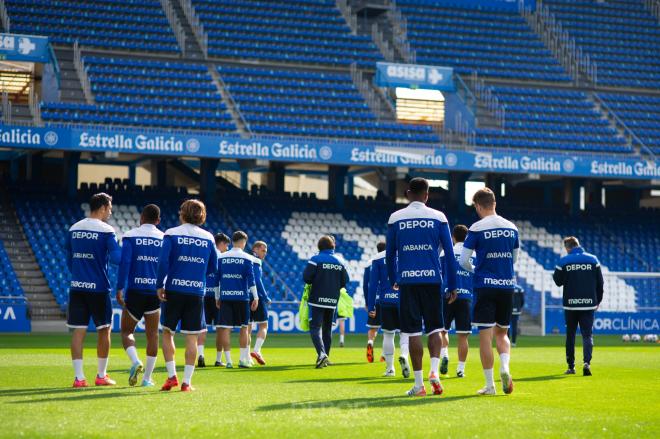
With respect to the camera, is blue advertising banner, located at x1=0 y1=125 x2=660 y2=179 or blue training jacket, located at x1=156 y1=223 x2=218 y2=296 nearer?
blue training jacket, located at x1=156 y1=223 x2=218 y2=296

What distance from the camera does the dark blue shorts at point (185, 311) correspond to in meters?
11.9

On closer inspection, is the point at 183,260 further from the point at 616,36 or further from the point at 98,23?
the point at 616,36

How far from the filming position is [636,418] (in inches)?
373

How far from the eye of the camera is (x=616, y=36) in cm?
4919

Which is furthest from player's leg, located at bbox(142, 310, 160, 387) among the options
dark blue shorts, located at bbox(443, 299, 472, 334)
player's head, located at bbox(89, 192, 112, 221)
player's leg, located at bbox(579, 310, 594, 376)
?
player's leg, located at bbox(579, 310, 594, 376)

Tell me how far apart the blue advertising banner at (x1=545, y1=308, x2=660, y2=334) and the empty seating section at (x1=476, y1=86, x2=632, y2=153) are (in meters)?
8.07

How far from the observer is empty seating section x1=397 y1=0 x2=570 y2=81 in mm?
44688

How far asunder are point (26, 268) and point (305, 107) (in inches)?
491

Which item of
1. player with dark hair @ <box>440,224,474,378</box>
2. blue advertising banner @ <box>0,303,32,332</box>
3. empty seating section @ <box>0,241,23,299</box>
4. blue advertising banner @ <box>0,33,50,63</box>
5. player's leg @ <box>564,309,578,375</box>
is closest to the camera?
player with dark hair @ <box>440,224,474,378</box>

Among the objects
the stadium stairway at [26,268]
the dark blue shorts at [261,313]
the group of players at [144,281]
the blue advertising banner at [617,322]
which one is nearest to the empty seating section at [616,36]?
the blue advertising banner at [617,322]

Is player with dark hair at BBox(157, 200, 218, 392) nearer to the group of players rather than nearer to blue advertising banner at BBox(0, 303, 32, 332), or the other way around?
the group of players

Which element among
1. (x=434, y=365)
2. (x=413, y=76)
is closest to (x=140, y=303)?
(x=434, y=365)

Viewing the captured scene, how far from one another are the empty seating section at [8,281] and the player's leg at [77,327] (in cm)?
1762

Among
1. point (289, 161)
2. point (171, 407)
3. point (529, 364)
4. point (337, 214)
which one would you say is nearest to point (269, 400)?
point (171, 407)
